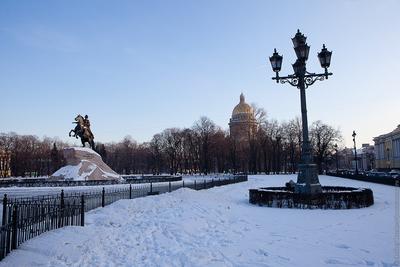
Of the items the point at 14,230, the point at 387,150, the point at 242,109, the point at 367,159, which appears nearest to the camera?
the point at 14,230

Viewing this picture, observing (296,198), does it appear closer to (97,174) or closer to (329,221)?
(329,221)

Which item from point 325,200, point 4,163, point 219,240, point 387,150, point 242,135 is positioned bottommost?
point 219,240

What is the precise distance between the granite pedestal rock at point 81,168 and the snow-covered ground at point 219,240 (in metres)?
30.0

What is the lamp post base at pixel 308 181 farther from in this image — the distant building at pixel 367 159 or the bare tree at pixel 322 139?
the distant building at pixel 367 159

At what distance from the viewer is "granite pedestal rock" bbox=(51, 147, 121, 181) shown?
1778 inches

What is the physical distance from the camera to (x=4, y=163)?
113312mm

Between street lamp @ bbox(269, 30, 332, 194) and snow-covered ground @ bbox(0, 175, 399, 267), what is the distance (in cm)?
242

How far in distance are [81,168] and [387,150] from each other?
85.5 m

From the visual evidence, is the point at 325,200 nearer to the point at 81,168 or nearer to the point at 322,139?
the point at 81,168

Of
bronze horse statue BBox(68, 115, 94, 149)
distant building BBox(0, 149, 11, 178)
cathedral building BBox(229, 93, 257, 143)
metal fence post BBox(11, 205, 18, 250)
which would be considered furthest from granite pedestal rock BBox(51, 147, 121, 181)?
distant building BBox(0, 149, 11, 178)

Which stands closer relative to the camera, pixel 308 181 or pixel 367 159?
pixel 308 181

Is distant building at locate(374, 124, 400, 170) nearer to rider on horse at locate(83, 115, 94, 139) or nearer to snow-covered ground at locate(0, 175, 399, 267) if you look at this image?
rider on horse at locate(83, 115, 94, 139)

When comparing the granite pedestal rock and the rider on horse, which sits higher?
the rider on horse

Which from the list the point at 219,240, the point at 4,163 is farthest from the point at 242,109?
the point at 219,240
